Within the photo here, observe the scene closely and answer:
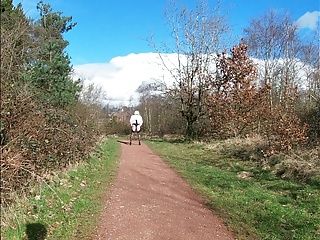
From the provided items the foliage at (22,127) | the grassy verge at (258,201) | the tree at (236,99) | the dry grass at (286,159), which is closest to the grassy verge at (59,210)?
the foliage at (22,127)

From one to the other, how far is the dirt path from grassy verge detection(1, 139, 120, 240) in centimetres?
32

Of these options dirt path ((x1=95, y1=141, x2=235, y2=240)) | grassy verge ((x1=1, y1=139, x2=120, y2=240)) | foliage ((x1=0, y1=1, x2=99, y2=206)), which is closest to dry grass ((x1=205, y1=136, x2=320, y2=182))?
dirt path ((x1=95, y1=141, x2=235, y2=240))

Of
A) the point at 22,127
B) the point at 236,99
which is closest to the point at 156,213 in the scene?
the point at 22,127

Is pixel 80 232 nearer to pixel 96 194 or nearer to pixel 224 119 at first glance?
pixel 96 194

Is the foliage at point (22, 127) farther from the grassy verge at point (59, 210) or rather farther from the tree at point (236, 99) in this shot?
the tree at point (236, 99)

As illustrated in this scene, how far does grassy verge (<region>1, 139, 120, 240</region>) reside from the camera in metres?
5.23

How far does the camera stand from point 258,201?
25.8 feet

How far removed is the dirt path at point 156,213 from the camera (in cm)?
560

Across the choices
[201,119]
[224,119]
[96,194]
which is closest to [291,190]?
[96,194]

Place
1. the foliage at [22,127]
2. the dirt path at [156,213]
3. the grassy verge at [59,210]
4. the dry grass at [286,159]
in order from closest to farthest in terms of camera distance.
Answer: the grassy verge at [59,210] < the dirt path at [156,213] < the foliage at [22,127] < the dry grass at [286,159]

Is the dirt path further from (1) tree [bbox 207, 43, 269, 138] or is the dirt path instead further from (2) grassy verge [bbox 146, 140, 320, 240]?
(1) tree [bbox 207, 43, 269, 138]

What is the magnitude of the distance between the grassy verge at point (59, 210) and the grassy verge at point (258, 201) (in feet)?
8.71

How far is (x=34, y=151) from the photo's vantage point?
278 inches

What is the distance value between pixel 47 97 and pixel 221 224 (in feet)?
22.6
